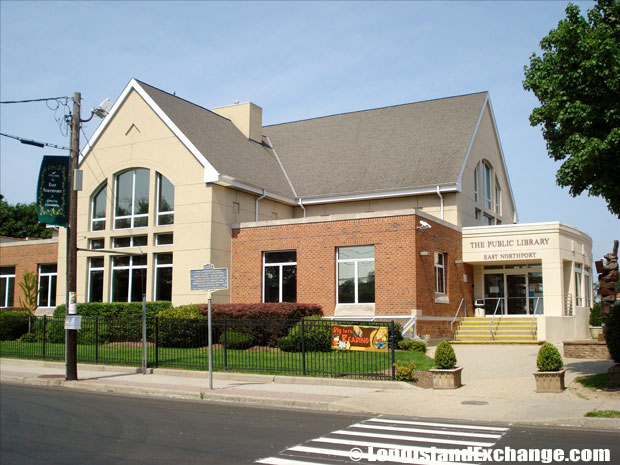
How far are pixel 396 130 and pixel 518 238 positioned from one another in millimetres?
9380

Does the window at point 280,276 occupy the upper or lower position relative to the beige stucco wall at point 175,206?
lower

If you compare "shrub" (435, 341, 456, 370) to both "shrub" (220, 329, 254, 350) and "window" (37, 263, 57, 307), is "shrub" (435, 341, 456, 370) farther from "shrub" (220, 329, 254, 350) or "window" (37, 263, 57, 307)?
"window" (37, 263, 57, 307)

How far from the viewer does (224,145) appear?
29.9 metres

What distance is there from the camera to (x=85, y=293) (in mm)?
29000

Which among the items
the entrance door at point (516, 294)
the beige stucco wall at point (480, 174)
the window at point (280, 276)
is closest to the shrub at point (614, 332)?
the window at point (280, 276)

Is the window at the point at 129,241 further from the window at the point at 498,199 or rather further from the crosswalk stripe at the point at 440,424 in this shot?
the window at the point at 498,199

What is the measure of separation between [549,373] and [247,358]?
8.78 m

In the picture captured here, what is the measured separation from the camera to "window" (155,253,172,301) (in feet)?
88.9

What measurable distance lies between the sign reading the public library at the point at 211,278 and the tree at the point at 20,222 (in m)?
45.9

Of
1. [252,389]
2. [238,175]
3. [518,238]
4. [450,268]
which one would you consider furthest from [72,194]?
[518,238]

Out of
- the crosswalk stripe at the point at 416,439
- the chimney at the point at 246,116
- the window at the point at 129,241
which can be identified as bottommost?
the crosswalk stripe at the point at 416,439

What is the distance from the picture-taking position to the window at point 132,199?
2844cm

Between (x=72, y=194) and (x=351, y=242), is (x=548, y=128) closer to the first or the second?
(x=351, y=242)

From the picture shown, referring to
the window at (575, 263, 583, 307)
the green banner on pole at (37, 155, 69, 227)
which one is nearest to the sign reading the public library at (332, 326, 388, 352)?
the green banner on pole at (37, 155, 69, 227)
